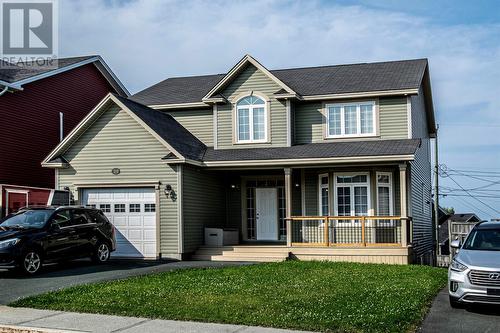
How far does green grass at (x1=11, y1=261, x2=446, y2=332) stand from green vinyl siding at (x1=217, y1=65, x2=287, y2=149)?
24.4 ft

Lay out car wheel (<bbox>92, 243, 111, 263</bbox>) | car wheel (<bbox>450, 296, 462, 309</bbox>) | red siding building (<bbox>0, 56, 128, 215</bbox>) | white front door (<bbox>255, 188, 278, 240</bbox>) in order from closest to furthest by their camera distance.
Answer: car wheel (<bbox>450, 296, 462, 309</bbox>), car wheel (<bbox>92, 243, 111, 263</bbox>), red siding building (<bbox>0, 56, 128, 215</bbox>), white front door (<bbox>255, 188, 278, 240</bbox>)

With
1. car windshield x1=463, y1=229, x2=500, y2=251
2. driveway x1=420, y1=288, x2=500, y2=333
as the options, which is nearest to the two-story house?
car windshield x1=463, y1=229, x2=500, y2=251

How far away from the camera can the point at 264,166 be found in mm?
20656

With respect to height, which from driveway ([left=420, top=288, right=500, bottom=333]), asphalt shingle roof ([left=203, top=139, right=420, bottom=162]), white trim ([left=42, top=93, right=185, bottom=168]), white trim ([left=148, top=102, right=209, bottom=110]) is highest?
white trim ([left=148, top=102, right=209, bottom=110])

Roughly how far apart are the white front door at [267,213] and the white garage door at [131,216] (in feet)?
14.9

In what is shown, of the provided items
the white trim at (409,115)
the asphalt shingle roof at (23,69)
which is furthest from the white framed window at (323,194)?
the asphalt shingle roof at (23,69)

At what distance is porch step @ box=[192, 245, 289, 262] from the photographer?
19531 millimetres

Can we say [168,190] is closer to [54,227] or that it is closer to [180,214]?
[180,214]

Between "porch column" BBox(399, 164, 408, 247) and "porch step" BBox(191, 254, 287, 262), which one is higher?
"porch column" BBox(399, 164, 408, 247)

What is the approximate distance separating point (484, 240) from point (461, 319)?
2.29 meters

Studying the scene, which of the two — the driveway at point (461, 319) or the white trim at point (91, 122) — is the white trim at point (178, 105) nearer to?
the white trim at point (91, 122)

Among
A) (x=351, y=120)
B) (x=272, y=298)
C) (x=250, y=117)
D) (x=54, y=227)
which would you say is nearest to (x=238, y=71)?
(x=250, y=117)

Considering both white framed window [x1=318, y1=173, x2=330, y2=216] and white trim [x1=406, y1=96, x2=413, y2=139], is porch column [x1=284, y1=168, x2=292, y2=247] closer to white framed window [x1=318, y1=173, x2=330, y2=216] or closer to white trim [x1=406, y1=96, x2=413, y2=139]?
white framed window [x1=318, y1=173, x2=330, y2=216]

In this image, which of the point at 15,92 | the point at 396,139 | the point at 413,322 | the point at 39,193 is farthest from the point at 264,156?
the point at 413,322
